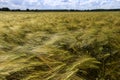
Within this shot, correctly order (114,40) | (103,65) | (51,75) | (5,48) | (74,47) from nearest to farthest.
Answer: (51,75)
(103,65)
(5,48)
(74,47)
(114,40)

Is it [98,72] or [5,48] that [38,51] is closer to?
[5,48]

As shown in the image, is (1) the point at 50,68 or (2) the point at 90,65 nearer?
(1) the point at 50,68

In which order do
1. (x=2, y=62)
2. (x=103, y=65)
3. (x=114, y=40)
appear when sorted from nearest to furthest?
(x=2, y=62), (x=103, y=65), (x=114, y=40)

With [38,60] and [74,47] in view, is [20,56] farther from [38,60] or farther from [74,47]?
[74,47]

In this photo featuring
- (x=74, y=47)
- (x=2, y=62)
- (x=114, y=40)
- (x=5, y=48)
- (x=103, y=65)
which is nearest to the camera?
(x=2, y=62)

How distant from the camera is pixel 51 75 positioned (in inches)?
73.4

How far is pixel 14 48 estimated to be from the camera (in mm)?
2586

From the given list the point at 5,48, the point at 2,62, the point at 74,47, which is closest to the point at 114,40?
the point at 74,47

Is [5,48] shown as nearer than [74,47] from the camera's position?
Yes

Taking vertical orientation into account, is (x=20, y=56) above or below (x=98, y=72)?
above

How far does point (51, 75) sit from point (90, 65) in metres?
0.41

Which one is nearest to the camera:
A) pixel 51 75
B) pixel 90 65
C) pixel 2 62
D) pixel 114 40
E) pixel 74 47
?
pixel 51 75

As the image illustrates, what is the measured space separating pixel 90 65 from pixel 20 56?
0.56m

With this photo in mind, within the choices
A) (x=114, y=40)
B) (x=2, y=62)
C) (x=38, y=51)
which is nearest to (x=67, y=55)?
(x=38, y=51)
